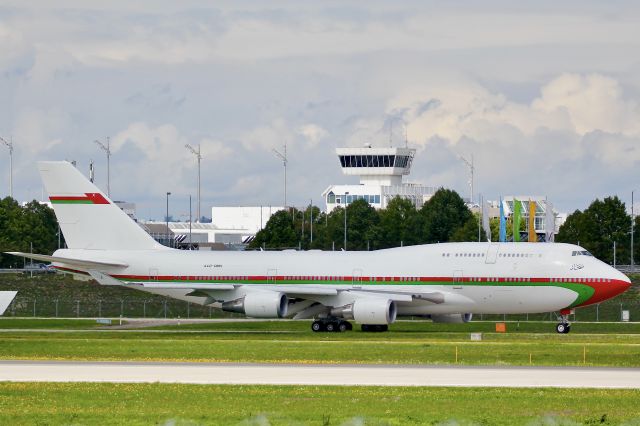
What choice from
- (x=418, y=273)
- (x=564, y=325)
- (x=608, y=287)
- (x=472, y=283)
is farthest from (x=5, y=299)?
(x=608, y=287)

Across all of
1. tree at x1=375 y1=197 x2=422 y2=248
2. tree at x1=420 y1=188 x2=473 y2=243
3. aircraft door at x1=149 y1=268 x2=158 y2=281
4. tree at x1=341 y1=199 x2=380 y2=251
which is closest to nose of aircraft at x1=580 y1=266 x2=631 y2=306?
aircraft door at x1=149 y1=268 x2=158 y2=281

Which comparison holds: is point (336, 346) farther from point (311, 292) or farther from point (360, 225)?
point (360, 225)

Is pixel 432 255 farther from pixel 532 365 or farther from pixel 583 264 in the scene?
pixel 532 365

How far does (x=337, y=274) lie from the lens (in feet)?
231

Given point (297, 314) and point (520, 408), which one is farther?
point (297, 314)

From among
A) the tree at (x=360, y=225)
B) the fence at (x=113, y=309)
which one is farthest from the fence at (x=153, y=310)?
the tree at (x=360, y=225)

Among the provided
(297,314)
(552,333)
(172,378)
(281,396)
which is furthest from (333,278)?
(281,396)

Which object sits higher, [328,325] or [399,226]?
[399,226]

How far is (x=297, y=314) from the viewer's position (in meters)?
70.2

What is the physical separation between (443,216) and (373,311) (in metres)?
102

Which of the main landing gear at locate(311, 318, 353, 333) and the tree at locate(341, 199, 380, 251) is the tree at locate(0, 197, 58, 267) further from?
the main landing gear at locate(311, 318, 353, 333)

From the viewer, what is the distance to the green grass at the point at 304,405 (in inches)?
1162

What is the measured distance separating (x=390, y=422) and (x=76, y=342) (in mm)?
29228

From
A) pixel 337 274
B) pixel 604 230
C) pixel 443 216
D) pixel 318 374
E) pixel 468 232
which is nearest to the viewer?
pixel 318 374
